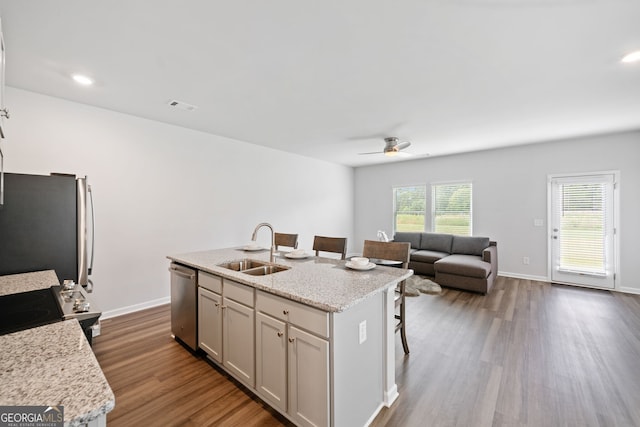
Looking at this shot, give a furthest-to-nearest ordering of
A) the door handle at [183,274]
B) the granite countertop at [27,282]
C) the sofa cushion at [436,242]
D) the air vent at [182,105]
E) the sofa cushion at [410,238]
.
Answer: the sofa cushion at [410,238] < the sofa cushion at [436,242] < the air vent at [182,105] < the door handle at [183,274] < the granite countertop at [27,282]

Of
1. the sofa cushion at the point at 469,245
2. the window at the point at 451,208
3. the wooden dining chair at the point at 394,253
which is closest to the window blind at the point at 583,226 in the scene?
the sofa cushion at the point at 469,245

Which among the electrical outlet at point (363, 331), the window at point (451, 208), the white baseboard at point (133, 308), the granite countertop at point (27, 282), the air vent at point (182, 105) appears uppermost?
the air vent at point (182, 105)

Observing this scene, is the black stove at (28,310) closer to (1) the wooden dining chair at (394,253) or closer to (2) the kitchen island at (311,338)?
(2) the kitchen island at (311,338)

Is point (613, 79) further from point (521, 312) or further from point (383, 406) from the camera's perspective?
point (383, 406)

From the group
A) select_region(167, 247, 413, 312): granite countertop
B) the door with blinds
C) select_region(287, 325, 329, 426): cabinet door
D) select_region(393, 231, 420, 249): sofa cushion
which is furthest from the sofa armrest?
select_region(287, 325, 329, 426): cabinet door

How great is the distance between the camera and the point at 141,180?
3.60 meters

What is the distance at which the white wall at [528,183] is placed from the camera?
14.2 feet

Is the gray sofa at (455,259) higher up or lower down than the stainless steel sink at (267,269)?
lower down

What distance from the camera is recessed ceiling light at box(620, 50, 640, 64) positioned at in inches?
84.2

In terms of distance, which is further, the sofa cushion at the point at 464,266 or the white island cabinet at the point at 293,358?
the sofa cushion at the point at 464,266

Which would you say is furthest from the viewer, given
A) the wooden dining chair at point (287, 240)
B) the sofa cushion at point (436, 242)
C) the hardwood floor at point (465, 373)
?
the sofa cushion at point (436, 242)

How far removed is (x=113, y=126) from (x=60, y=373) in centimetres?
353

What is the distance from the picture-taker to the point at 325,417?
1506 millimetres

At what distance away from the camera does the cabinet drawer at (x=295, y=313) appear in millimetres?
1498
